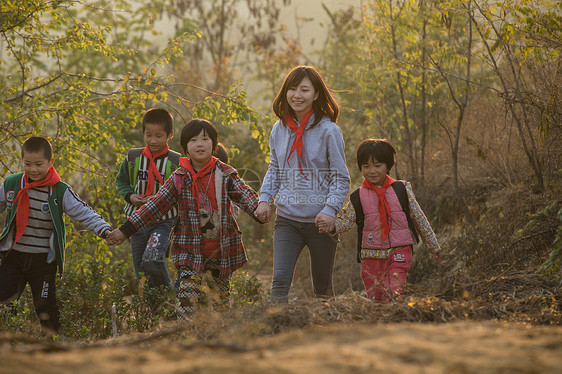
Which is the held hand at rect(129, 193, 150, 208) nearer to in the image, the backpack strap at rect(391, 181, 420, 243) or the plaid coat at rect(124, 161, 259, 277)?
the plaid coat at rect(124, 161, 259, 277)

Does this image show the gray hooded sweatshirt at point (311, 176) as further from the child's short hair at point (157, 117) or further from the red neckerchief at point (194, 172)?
the child's short hair at point (157, 117)

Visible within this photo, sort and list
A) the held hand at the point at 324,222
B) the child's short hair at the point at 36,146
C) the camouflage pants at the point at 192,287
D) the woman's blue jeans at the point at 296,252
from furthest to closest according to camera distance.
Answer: the child's short hair at the point at 36,146 < the camouflage pants at the point at 192,287 < the woman's blue jeans at the point at 296,252 < the held hand at the point at 324,222

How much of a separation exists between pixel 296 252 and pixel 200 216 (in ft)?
2.79

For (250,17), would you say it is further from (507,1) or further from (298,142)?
(298,142)

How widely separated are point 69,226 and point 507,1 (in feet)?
15.7

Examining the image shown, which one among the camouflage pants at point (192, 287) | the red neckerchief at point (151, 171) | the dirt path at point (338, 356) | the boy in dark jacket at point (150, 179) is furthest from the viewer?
the red neckerchief at point (151, 171)

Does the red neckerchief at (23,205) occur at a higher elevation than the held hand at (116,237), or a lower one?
higher

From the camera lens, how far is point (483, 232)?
6.70 m

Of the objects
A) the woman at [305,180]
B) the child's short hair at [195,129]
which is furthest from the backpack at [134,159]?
the woman at [305,180]

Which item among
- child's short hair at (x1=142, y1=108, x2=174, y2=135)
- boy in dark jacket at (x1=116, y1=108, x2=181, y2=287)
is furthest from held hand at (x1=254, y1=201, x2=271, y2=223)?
child's short hair at (x1=142, y1=108, x2=174, y2=135)

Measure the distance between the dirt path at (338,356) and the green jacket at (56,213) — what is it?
9.68 ft

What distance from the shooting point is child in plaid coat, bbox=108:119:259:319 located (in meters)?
5.12

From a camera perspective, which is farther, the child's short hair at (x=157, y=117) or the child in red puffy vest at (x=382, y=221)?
the child's short hair at (x=157, y=117)

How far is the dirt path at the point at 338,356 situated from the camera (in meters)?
2.12
